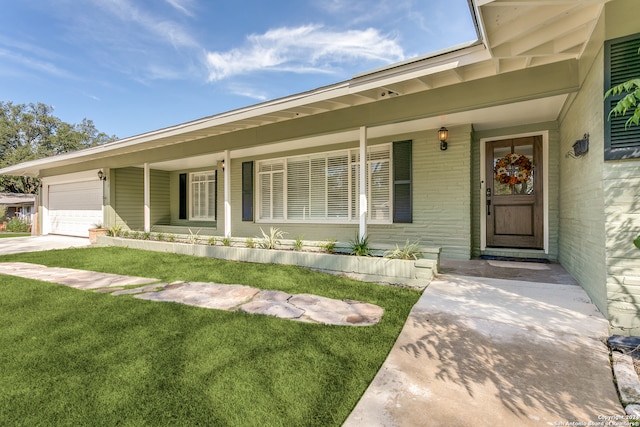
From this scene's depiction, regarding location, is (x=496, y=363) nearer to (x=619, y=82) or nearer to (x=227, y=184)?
(x=619, y=82)

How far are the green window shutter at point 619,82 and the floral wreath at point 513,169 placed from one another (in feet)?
10.2

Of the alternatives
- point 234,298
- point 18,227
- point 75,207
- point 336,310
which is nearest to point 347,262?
point 336,310

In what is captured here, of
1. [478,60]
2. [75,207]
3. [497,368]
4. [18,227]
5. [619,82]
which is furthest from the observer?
[18,227]

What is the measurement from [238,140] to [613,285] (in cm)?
577

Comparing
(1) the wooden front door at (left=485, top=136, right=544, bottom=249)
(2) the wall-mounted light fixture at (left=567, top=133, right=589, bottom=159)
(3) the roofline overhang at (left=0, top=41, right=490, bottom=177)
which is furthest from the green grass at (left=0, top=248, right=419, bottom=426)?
(1) the wooden front door at (left=485, top=136, right=544, bottom=249)

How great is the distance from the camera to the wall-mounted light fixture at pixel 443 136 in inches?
204

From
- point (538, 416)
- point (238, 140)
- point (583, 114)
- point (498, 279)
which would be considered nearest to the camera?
point (538, 416)

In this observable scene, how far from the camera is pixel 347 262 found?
4.30 metres

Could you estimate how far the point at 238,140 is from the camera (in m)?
5.90

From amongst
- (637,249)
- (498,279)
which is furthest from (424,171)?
(637,249)

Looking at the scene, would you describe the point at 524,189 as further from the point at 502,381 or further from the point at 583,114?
the point at 502,381

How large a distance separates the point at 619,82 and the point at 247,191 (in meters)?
7.00

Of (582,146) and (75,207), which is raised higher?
(582,146)

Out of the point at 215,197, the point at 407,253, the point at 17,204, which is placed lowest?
the point at 407,253
